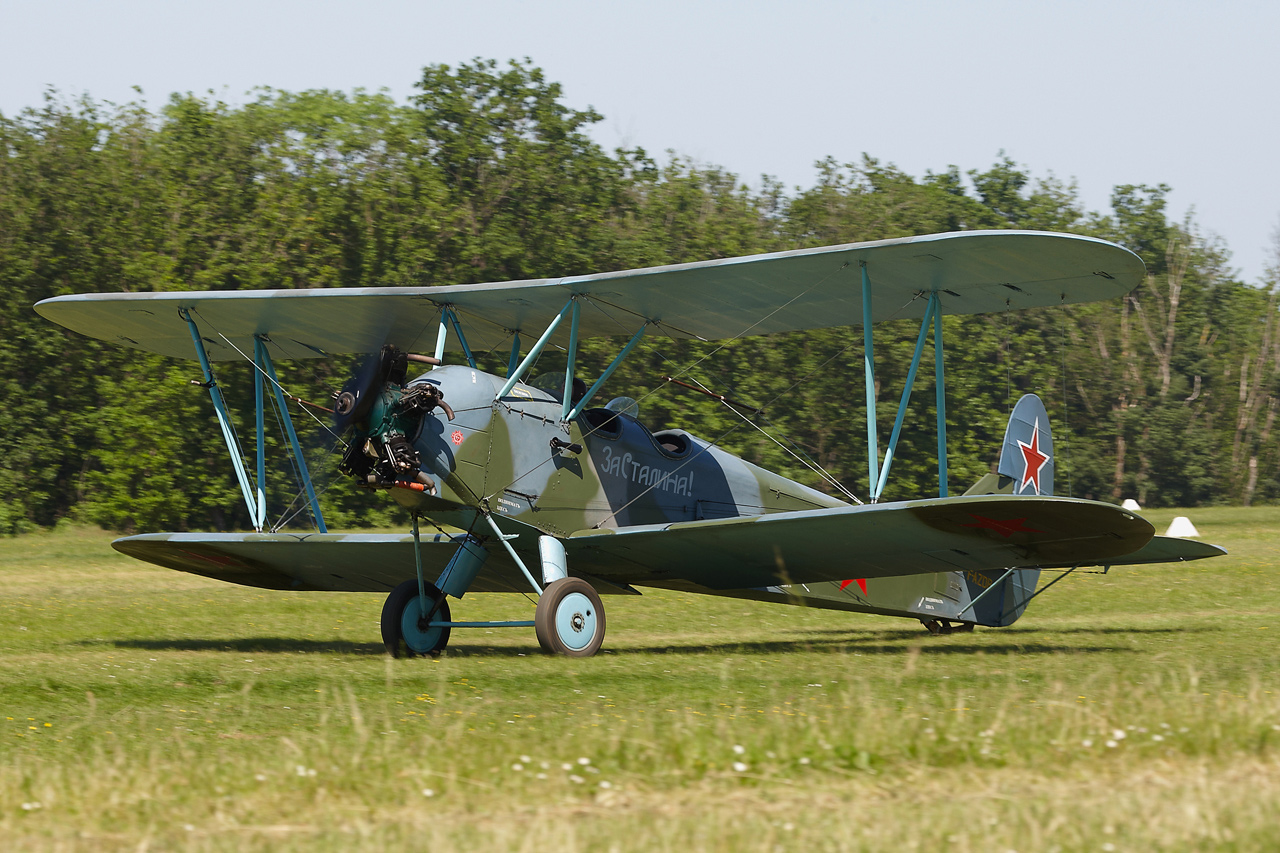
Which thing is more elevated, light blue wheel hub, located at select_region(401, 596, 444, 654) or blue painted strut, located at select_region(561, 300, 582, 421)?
blue painted strut, located at select_region(561, 300, 582, 421)

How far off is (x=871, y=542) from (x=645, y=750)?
5.46 metres

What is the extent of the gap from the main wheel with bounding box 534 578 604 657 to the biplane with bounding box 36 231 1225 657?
2cm

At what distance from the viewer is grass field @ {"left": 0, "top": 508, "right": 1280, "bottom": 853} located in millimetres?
4289

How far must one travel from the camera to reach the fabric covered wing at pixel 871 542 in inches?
377

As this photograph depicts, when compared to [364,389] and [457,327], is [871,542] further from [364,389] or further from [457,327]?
[457,327]

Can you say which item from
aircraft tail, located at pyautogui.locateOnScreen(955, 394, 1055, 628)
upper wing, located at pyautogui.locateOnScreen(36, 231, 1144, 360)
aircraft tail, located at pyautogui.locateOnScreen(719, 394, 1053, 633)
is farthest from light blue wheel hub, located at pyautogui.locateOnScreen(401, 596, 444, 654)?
aircraft tail, located at pyautogui.locateOnScreen(955, 394, 1055, 628)

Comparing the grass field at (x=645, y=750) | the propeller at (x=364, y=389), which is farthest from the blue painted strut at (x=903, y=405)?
the propeller at (x=364, y=389)

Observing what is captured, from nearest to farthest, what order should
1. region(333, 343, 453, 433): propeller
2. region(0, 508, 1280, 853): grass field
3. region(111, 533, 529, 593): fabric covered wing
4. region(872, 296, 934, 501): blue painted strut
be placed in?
1. region(0, 508, 1280, 853): grass field
2. region(333, 343, 453, 433): propeller
3. region(872, 296, 934, 501): blue painted strut
4. region(111, 533, 529, 593): fabric covered wing

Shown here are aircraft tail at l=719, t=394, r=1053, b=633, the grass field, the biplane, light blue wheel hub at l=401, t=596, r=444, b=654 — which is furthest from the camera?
aircraft tail at l=719, t=394, r=1053, b=633

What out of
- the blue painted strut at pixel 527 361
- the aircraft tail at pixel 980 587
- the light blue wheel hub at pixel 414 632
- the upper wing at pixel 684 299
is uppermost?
the upper wing at pixel 684 299

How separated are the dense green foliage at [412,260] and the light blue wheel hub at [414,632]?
24053mm

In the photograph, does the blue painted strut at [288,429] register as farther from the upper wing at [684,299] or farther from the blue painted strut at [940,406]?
the blue painted strut at [940,406]

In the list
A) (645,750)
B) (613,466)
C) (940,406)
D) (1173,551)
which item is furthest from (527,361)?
(1173,551)

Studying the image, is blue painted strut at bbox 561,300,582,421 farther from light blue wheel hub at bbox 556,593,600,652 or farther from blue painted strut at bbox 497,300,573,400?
light blue wheel hub at bbox 556,593,600,652
